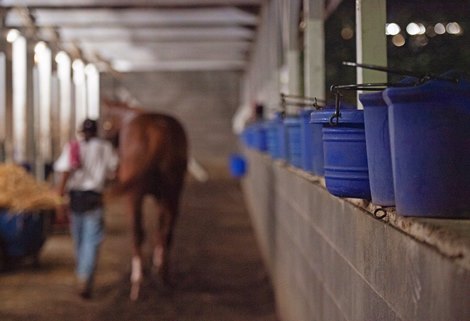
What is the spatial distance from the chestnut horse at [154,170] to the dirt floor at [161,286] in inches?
16.2

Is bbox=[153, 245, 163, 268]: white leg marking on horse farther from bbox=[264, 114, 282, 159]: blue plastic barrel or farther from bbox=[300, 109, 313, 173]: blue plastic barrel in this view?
bbox=[300, 109, 313, 173]: blue plastic barrel

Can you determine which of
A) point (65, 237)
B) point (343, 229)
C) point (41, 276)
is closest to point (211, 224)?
point (65, 237)

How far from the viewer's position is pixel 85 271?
24.5 ft

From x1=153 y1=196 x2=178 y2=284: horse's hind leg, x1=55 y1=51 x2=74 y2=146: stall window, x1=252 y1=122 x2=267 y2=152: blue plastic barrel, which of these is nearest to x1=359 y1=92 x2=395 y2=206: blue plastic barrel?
x1=153 y1=196 x2=178 y2=284: horse's hind leg

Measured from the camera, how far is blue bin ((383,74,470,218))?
2.19 m

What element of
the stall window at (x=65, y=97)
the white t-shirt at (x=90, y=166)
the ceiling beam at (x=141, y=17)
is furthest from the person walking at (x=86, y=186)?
the stall window at (x=65, y=97)

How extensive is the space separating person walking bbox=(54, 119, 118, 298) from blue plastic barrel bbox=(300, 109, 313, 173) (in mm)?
3051

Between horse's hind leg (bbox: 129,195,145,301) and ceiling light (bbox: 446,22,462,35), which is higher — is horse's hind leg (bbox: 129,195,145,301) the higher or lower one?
the lower one

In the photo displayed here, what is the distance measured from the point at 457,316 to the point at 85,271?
19.6ft

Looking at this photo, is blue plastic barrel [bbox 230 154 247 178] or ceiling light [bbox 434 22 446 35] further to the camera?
blue plastic barrel [bbox 230 154 247 178]

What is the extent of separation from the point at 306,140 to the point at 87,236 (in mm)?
3400

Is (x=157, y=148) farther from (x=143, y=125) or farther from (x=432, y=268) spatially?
(x=432, y=268)

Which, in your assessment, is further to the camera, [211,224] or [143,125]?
[211,224]

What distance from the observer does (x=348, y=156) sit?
2918mm
